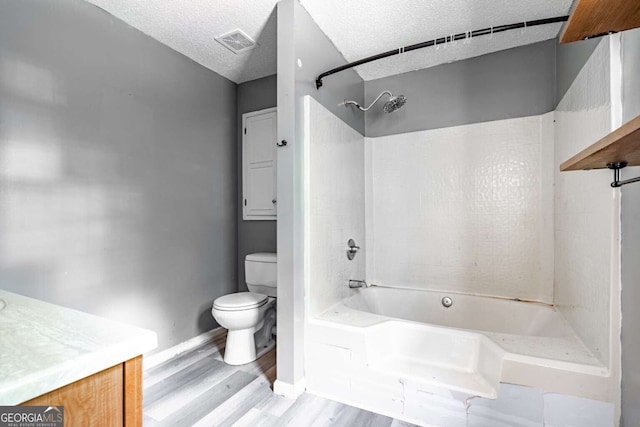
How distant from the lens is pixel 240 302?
210 centimetres

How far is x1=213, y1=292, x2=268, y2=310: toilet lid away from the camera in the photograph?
205 cm

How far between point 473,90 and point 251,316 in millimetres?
2409

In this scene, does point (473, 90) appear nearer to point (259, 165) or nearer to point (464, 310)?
point (464, 310)

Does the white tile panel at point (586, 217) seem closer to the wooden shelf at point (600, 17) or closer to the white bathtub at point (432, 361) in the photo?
the white bathtub at point (432, 361)

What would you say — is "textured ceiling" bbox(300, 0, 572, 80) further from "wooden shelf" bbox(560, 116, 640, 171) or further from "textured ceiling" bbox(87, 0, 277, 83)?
"wooden shelf" bbox(560, 116, 640, 171)

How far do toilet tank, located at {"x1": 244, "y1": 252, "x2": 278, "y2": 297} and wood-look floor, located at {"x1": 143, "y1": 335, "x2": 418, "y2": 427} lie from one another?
0.58m

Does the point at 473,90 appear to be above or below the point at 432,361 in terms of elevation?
above

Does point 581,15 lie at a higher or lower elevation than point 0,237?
higher

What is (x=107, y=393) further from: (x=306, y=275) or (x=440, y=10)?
(x=440, y=10)

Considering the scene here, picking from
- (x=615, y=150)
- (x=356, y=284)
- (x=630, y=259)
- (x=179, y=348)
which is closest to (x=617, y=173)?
(x=630, y=259)

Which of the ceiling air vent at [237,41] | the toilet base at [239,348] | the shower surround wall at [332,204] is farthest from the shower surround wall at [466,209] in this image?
the ceiling air vent at [237,41]

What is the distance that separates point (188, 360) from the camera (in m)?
2.16

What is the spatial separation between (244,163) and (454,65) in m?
1.99

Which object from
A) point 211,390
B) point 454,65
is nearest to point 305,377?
point 211,390
